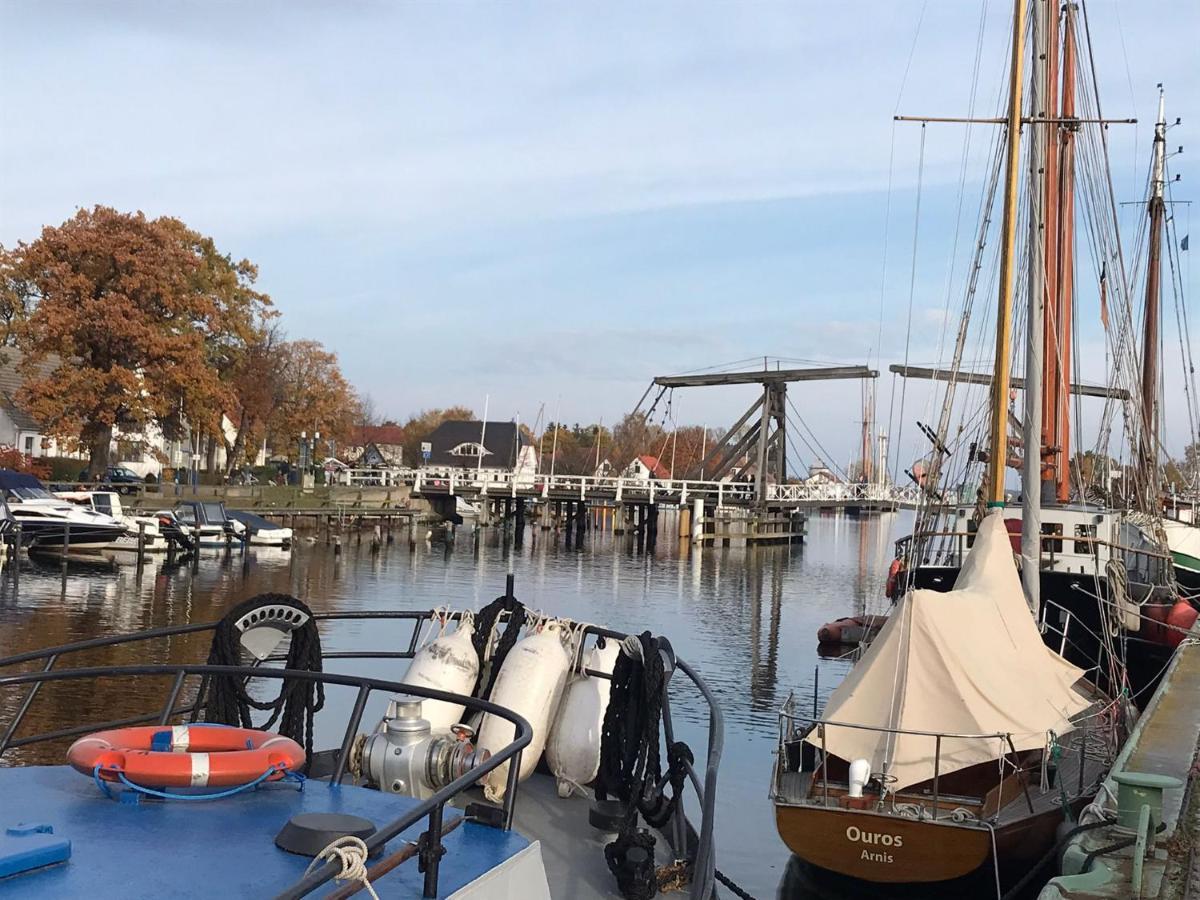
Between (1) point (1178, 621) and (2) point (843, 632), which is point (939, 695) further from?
(2) point (843, 632)

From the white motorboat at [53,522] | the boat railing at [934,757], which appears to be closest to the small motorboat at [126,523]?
the white motorboat at [53,522]

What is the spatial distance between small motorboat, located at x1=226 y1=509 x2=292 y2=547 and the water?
0.91 m

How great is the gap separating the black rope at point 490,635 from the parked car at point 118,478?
2131 inches

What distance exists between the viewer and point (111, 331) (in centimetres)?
5459

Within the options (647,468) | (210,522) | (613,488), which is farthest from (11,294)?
(647,468)

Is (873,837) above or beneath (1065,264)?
beneath

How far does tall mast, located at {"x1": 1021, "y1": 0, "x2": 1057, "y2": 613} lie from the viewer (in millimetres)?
17922

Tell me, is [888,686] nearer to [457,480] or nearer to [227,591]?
[227,591]

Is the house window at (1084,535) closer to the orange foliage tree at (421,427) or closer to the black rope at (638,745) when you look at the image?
the black rope at (638,745)

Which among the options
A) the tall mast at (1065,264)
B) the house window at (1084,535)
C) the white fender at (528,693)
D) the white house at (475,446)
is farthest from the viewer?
the white house at (475,446)

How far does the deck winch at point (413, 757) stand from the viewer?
6559 mm

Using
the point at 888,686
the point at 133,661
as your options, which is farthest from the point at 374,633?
the point at 888,686

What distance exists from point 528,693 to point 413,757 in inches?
52.8

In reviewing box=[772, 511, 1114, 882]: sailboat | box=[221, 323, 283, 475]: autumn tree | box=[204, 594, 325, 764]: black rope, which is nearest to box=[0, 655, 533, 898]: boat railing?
box=[204, 594, 325, 764]: black rope
